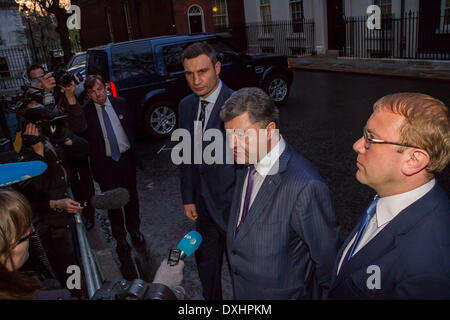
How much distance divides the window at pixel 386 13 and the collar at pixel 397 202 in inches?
630

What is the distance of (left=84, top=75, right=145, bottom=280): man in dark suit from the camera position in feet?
13.7

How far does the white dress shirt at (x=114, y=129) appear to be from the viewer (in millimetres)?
4223

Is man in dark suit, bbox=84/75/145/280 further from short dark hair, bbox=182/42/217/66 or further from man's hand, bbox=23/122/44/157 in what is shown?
short dark hair, bbox=182/42/217/66

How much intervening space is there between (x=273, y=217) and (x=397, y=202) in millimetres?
667

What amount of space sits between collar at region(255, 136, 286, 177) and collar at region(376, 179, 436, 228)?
2.13ft

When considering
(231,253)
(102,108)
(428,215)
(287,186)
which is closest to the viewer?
(428,215)

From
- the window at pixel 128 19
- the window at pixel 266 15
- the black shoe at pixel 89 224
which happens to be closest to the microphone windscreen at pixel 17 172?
the black shoe at pixel 89 224

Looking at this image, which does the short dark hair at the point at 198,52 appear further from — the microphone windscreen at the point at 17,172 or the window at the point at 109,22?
the window at the point at 109,22

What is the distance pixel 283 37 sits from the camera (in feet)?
71.7

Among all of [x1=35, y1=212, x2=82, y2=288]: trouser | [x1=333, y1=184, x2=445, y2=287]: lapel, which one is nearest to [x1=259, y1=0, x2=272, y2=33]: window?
[x1=35, y1=212, x2=82, y2=288]: trouser

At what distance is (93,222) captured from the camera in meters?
5.05
